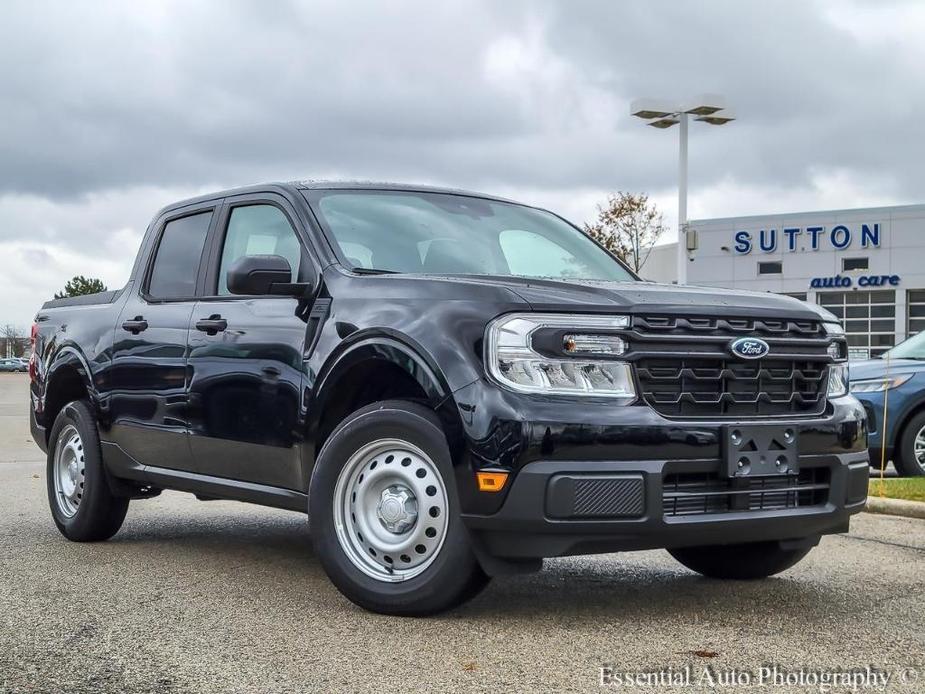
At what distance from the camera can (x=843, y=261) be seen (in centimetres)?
4772

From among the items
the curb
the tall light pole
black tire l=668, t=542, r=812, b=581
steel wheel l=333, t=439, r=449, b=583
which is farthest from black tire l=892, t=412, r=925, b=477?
the tall light pole

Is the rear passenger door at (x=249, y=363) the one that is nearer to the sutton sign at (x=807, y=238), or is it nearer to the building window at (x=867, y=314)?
the building window at (x=867, y=314)

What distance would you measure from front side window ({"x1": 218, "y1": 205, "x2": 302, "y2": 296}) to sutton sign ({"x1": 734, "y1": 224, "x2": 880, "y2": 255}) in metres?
43.5

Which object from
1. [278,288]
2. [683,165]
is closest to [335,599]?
[278,288]

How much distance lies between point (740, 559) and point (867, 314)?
44.2 metres

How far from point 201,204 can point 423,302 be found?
241 cm

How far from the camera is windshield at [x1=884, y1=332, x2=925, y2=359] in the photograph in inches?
473

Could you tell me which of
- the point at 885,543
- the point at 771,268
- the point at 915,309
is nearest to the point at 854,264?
the point at 915,309

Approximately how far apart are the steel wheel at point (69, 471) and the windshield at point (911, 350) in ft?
25.0

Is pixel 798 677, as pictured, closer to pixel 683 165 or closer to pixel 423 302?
pixel 423 302

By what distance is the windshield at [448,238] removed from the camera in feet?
19.4

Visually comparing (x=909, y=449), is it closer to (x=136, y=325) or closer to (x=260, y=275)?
(x=136, y=325)

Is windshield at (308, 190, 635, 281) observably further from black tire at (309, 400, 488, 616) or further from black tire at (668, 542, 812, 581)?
black tire at (668, 542, 812, 581)

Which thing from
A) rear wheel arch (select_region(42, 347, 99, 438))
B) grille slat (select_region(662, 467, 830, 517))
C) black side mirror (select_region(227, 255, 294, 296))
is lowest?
grille slat (select_region(662, 467, 830, 517))
